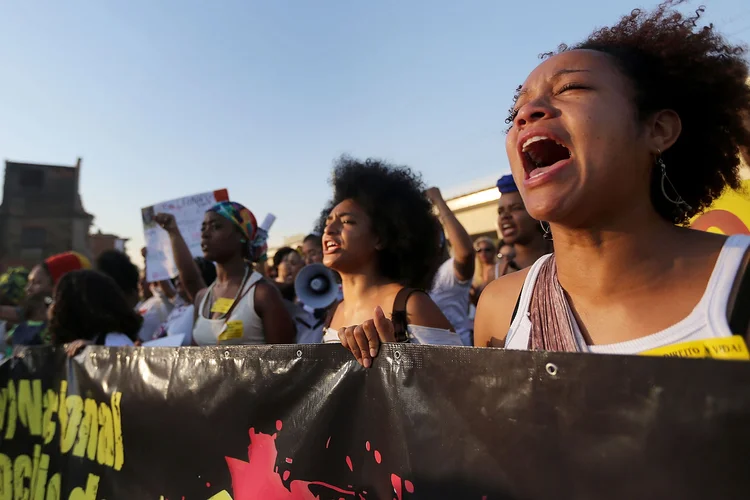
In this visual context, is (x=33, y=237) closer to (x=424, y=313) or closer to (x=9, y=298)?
(x=9, y=298)

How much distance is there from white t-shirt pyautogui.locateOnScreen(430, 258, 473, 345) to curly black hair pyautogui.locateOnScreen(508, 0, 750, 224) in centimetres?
228

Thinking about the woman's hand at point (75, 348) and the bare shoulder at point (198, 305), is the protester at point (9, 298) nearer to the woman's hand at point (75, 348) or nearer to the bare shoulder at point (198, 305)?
the bare shoulder at point (198, 305)

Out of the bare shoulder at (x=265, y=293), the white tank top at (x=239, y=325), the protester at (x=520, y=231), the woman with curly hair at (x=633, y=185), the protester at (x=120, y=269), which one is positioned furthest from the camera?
the protester at (x=120, y=269)

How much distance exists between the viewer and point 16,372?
278cm

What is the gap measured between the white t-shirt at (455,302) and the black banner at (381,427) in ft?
6.82

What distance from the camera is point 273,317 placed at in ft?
10.4

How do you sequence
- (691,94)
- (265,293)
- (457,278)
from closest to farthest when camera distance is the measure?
(691,94)
(265,293)
(457,278)

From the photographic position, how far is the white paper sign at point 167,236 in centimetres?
530

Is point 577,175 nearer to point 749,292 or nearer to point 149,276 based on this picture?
point 749,292

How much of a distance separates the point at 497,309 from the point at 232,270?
7.71 feet

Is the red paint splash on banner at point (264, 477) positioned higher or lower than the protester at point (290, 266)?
lower

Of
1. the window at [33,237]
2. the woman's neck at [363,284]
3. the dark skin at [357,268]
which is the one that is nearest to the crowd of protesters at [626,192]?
the dark skin at [357,268]

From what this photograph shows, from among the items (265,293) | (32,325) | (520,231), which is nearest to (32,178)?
(32,325)

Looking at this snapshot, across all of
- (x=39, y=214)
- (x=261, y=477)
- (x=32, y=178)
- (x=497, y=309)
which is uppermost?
(x=32, y=178)
